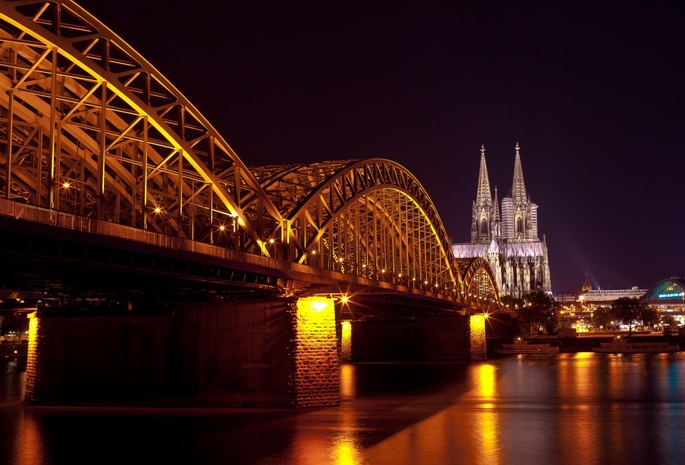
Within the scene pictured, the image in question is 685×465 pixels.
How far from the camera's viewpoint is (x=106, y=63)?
37625 mm

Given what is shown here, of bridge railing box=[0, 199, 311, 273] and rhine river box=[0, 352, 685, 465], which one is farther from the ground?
bridge railing box=[0, 199, 311, 273]

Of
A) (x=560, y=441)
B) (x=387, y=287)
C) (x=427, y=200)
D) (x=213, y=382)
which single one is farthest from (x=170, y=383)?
(x=427, y=200)

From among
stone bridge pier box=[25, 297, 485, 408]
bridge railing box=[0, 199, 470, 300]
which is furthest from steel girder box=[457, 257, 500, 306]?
bridge railing box=[0, 199, 470, 300]

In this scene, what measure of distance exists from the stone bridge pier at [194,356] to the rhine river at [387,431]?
57.7 inches

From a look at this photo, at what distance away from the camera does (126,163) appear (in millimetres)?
57406

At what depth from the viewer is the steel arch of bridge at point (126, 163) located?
35719 millimetres

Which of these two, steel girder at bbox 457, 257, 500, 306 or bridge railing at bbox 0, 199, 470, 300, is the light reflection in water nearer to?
bridge railing at bbox 0, 199, 470, 300

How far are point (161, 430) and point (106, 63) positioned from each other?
16.6m

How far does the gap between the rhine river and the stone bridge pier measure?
147 centimetres

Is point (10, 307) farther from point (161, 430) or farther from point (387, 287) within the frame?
point (387, 287)

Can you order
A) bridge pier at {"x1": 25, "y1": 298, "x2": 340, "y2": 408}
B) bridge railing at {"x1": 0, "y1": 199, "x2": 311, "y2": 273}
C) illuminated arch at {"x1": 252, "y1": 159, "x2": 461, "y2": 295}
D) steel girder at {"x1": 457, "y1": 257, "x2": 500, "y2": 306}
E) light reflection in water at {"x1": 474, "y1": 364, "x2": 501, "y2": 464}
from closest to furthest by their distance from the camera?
bridge railing at {"x1": 0, "y1": 199, "x2": 311, "y2": 273}
light reflection in water at {"x1": 474, "y1": 364, "x2": 501, "y2": 464}
bridge pier at {"x1": 25, "y1": 298, "x2": 340, "y2": 408}
illuminated arch at {"x1": 252, "y1": 159, "x2": 461, "y2": 295}
steel girder at {"x1": 457, "y1": 257, "x2": 500, "y2": 306}

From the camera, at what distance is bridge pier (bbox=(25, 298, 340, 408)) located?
47125mm

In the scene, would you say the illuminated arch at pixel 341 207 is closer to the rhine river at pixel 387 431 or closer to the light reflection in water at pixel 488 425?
the rhine river at pixel 387 431

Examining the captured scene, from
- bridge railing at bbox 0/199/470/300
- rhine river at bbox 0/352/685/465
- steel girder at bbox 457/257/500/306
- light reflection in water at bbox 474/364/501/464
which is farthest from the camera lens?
steel girder at bbox 457/257/500/306
